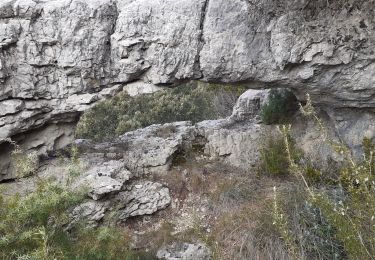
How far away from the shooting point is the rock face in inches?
262

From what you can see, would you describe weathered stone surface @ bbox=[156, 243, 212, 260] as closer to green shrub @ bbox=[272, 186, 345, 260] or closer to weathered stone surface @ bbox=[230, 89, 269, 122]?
green shrub @ bbox=[272, 186, 345, 260]

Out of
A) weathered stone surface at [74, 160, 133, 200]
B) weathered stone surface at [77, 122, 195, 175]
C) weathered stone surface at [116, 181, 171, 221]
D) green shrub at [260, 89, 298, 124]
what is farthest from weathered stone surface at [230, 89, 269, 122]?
weathered stone surface at [74, 160, 133, 200]

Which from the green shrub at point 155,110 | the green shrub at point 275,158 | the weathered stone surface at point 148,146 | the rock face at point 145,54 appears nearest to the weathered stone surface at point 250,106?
the weathered stone surface at point 148,146

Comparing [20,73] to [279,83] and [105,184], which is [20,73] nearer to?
[105,184]

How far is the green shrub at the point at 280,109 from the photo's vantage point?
866 centimetres

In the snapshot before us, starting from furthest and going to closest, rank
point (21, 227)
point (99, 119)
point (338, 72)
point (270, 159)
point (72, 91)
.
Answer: point (99, 119)
point (270, 159)
point (72, 91)
point (338, 72)
point (21, 227)

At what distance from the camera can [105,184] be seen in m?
7.20

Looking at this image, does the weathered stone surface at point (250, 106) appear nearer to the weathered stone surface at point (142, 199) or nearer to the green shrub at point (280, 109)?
the green shrub at point (280, 109)

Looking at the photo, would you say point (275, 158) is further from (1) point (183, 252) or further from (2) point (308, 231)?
(1) point (183, 252)

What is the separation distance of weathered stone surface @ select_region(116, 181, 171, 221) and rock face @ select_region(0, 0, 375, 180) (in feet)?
5.45

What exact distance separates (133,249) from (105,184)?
1218 mm

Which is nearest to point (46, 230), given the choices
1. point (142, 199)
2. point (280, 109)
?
point (142, 199)

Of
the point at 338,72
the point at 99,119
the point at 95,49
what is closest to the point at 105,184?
the point at 95,49

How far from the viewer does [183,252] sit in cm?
639
